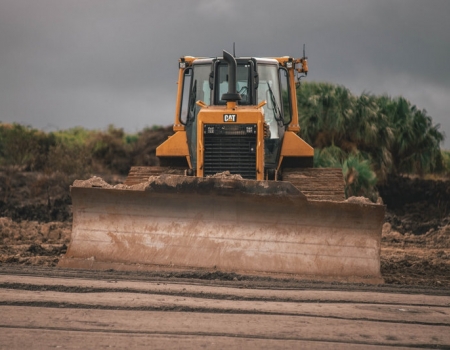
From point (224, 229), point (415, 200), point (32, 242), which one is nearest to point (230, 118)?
point (224, 229)

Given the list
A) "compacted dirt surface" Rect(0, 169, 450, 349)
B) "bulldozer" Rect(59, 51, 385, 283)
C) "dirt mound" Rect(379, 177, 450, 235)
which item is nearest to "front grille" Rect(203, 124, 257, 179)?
"bulldozer" Rect(59, 51, 385, 283)

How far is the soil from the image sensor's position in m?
9.46

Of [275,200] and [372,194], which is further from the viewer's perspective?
[372,194]

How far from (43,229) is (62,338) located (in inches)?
303

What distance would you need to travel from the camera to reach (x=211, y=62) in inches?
407

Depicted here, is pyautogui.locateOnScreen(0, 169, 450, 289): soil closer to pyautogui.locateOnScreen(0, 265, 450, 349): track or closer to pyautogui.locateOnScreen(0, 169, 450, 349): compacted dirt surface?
pyautogui.locateOnScreen(0, 169, 450, 349): compacted dirt surface

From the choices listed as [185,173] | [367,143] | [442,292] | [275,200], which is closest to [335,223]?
[275,200]

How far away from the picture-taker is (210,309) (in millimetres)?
6199

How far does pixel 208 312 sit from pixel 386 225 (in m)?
10.0

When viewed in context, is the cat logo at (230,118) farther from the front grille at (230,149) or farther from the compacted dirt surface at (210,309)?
the compacted dirt surface at (210,309)

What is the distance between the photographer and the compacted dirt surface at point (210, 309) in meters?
5.28

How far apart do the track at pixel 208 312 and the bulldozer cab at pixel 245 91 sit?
106 inches

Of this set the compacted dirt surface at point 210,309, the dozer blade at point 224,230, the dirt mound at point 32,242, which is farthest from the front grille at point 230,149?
the dirt mound at point 32,242

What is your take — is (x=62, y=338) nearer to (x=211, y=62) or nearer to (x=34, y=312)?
(x=34, y=312)
